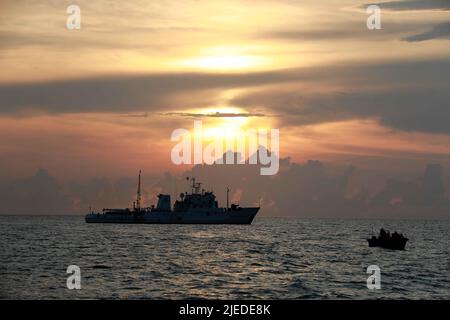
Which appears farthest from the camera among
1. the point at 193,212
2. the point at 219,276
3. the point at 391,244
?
the point at 193,212

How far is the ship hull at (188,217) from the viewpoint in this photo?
15888 centimetres

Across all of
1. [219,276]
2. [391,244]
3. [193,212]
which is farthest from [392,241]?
[193,212]

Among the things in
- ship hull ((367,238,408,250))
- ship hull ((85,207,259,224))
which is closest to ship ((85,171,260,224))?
ship hull ((85,207,259,224))

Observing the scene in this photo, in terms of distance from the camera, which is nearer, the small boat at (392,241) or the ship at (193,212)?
the small boat at (392,241)

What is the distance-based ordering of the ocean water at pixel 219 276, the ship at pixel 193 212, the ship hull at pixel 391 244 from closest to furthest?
the ocean water at pixel 219 276 < the ship hull at pixel 391 244 < the ship at pixel 193 212

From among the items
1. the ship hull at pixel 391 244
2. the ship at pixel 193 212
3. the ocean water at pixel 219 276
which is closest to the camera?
the ocean water at pixel 219 276

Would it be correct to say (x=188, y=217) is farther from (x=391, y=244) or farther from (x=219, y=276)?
(x=219, y=276)

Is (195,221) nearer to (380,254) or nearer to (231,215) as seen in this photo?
(231,215)

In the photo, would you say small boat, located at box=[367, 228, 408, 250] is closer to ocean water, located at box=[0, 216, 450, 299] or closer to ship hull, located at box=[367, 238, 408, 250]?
ship hull, located at box=[367, 238, 408, 250]

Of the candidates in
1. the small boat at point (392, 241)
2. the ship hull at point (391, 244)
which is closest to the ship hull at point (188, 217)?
the ship hull at point (391, 244)

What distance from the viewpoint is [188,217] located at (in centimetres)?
16062

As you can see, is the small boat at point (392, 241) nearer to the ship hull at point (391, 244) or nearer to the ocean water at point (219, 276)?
the ship hull at point (391, 244)
